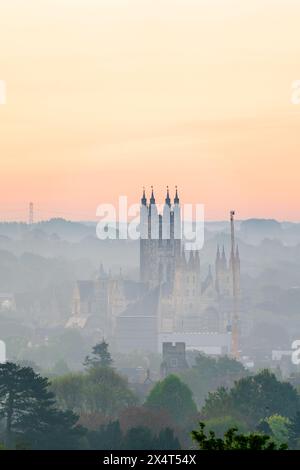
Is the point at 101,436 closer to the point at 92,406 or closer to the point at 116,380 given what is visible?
the point at 92,406

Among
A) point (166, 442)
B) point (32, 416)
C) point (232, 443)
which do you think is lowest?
point (232, 443)

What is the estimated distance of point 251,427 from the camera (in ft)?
286

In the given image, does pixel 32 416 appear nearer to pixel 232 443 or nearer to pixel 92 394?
pixel 92 394

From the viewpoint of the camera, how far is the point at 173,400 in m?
100

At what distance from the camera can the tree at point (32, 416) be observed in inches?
2822

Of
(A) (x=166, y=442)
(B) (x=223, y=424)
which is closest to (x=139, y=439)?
(A) (x=166, y=442)

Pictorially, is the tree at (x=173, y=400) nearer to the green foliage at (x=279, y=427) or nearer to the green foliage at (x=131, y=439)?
the green foliage at (x=279, y=427)

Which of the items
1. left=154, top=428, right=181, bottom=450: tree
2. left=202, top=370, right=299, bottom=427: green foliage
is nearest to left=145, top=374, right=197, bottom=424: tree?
left=202, top=370, right=299, bottom=427: green foliage

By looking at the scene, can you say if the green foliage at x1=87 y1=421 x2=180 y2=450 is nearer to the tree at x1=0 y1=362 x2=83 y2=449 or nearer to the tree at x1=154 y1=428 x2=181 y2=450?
the tree at x1=154 y1=428 x2=181 y2=450

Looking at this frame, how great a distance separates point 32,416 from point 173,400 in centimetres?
2706

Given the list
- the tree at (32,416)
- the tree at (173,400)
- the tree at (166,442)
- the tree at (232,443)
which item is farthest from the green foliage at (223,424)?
the tree at (232,443)
